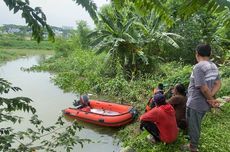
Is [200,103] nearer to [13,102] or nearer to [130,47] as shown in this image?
[13,102]

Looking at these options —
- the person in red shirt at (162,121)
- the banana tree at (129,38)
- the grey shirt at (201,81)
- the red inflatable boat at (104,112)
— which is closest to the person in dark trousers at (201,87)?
the grey shirt at (201,81)

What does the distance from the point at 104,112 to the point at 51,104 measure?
2637mm

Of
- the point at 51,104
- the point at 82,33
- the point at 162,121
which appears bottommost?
the point at 51,104

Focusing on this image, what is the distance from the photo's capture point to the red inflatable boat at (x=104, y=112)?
28.4 ft

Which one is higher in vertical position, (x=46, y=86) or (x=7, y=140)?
(x=7, y=140)

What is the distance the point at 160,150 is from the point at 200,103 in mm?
1311

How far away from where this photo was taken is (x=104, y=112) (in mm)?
9805

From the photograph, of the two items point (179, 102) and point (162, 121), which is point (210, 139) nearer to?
point (179, 102)

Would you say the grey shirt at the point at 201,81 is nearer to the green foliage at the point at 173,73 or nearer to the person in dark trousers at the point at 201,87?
the person in dark trousers at the point at 201,87

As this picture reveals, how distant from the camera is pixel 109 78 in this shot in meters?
12.9

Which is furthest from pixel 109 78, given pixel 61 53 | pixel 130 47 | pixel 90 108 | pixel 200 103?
pixel 61 53

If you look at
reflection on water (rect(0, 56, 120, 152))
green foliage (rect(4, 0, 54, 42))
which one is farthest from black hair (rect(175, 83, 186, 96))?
green foliage (rect(4, 0, 54, 42))

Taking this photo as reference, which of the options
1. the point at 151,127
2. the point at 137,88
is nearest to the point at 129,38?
the point at 137,88

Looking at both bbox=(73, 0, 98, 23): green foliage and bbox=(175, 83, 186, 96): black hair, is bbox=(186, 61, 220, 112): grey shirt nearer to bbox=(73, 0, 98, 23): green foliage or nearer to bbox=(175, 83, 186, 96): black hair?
bbox=(175, 83, 186, 96): black hair
